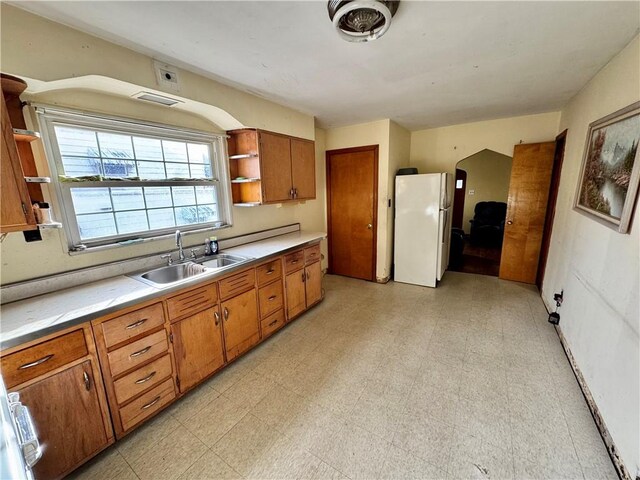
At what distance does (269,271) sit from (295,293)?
1.68 feet

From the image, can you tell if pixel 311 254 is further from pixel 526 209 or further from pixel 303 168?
pixel 526 209

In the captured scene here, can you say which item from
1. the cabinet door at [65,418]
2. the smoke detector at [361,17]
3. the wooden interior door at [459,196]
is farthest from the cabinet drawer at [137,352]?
the wooden interior door at [459,196]

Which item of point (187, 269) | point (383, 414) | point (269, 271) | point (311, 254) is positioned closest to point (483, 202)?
point (311, 254)

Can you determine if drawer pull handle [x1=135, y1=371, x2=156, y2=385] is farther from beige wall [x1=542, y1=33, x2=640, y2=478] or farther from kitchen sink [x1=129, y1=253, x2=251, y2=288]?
beige wall [x1=542, y1=33, x2=640, y2=478]

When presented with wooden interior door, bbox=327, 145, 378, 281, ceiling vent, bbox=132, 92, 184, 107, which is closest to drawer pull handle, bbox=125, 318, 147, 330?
ceiling vent, bbox=132, 92, 184, 107

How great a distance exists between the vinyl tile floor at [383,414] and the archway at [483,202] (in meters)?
3.30

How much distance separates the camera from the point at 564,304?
2434 mm

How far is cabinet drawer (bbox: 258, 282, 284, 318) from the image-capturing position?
2.38m

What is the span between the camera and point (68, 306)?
1.40 m

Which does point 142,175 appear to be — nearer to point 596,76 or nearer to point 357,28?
point 357,28

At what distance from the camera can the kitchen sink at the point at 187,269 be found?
1967 mm

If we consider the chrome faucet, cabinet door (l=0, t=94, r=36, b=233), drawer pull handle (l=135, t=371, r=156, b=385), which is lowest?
drawer pull handle (l=135, t=371, r=156, b=385)

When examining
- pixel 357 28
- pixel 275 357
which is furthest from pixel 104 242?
pixel 357 28

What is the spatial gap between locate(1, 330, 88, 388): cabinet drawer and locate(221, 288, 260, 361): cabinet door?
2.78 feet
